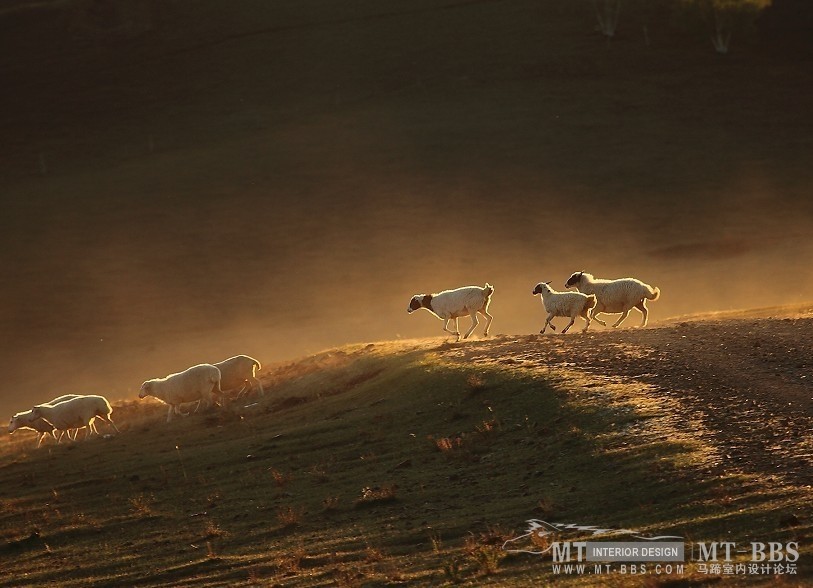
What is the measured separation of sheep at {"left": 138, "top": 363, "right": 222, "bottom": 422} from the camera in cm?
2366

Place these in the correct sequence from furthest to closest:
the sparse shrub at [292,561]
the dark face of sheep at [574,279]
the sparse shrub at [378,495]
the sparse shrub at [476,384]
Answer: the dark face of sheep at [574,279] < the sparse shrub at [476,384] < the sparse shrub at [378,495] < the sparse shrub at [292,561]

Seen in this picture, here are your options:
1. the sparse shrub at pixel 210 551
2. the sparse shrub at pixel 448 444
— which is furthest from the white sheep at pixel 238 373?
the sparse shrub at pixel 210 551

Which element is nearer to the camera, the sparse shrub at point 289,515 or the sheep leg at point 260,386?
the sparse shrub at point 289,515

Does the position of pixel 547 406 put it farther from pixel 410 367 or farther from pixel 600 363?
pixel 410 367

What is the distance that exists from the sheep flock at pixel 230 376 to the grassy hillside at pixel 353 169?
457 inches

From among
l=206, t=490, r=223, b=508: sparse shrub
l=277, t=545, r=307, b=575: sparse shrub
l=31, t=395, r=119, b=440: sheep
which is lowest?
l=277, t=545, r=307, b=575: sparse shrub

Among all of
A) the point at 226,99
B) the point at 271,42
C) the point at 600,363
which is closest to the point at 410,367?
the point at 600,363

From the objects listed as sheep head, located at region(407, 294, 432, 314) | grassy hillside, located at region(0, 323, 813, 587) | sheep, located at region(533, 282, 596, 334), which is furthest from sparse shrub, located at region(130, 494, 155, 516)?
sheep head, located at region(407, 294, 432, 314)

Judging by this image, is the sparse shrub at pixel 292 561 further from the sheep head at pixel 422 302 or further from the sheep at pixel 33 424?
the sheep head at pixel 422 302

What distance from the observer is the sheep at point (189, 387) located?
23.7 metres

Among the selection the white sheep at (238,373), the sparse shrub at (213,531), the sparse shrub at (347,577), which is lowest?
the sparse shrub at (347,577)

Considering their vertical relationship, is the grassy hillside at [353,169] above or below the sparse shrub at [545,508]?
above

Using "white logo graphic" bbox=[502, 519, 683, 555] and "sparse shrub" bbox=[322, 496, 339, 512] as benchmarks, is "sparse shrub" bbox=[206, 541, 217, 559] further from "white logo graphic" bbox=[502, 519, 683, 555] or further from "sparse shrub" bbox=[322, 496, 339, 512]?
"white logo graphic" bbox=[502, 519, 683, 555]

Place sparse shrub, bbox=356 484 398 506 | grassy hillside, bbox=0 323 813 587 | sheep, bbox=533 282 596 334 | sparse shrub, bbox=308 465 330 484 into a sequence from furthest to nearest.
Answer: sheep, bbox=533 282 596 334 < sparse shrub, bbox=308 465 330 484 < sparse shrub, bbox=356 484 398 506 < grassy hillside, bbox=0 323 813 587
